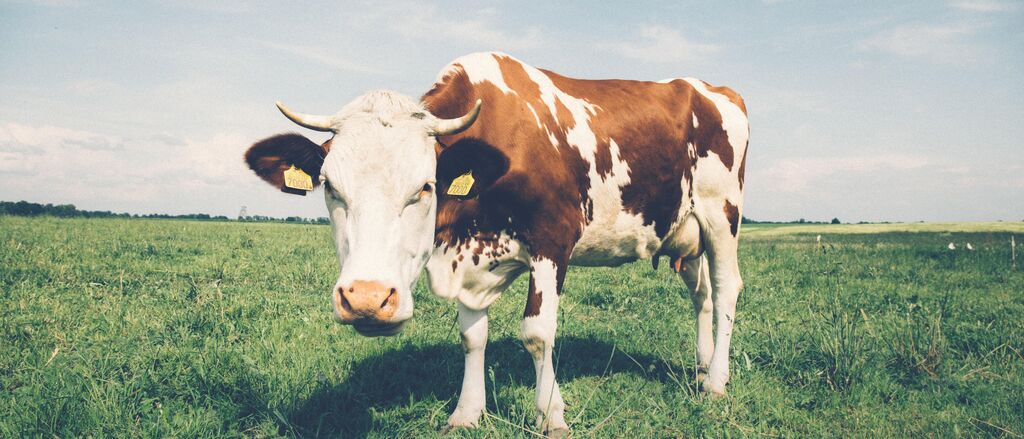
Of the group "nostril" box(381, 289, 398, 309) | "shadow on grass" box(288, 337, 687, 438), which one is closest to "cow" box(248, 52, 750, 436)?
"nostril" box(381, 289, 398, 309)

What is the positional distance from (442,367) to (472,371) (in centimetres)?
84

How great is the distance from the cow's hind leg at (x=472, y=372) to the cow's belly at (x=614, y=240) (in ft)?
2.98

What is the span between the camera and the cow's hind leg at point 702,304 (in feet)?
19.5

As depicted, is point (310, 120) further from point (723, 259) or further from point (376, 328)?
point (723, 259)

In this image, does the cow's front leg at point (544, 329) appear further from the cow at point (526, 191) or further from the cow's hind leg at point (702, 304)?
the cow's hind leg at point (702, 304)

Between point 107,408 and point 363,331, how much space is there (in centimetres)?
198

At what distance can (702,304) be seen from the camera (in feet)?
20.2

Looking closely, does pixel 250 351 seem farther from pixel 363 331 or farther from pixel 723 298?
pixel 723 298

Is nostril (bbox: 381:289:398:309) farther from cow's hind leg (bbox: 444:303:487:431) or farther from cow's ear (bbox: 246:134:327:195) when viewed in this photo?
cow's hind leg (bbox: 444:303:487:431)

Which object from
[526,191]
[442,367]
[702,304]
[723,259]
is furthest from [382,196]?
[702,304]

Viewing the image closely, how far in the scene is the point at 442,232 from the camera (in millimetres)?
4215

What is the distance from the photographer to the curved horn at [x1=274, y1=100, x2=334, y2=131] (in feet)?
11.7

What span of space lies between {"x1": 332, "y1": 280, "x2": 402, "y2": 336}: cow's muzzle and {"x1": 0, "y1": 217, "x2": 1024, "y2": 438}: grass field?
3.98 ft

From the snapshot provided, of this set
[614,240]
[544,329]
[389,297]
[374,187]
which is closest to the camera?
[389,297]
